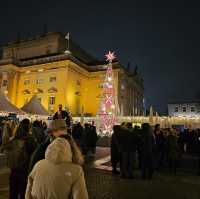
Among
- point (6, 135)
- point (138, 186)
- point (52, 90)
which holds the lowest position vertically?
point (138, 186)

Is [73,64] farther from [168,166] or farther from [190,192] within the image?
[190,192]

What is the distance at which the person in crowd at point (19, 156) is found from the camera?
453 cm

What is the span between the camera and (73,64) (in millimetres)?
40375

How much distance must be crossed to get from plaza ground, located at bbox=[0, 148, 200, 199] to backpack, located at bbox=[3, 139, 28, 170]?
6.96 ft

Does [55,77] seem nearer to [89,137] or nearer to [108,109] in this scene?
[108,109]

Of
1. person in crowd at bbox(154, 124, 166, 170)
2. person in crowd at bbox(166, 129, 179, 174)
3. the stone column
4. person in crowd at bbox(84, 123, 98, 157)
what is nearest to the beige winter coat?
person in crowd at bbox(166, 129, 179, 174)

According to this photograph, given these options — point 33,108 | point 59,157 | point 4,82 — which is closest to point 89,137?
point 33,108

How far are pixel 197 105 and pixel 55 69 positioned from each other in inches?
1928

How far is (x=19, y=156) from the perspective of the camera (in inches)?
179

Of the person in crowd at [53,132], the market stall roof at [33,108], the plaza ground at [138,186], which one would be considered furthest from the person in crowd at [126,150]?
the market stall roof at [33,108]

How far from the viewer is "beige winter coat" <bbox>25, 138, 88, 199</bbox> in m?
2.32

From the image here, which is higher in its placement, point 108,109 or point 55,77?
point 55,77

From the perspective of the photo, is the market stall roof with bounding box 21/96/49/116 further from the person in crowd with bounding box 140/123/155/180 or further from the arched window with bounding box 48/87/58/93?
the arched window with bounding box 48/87/58/93

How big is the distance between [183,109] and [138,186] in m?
70.0
